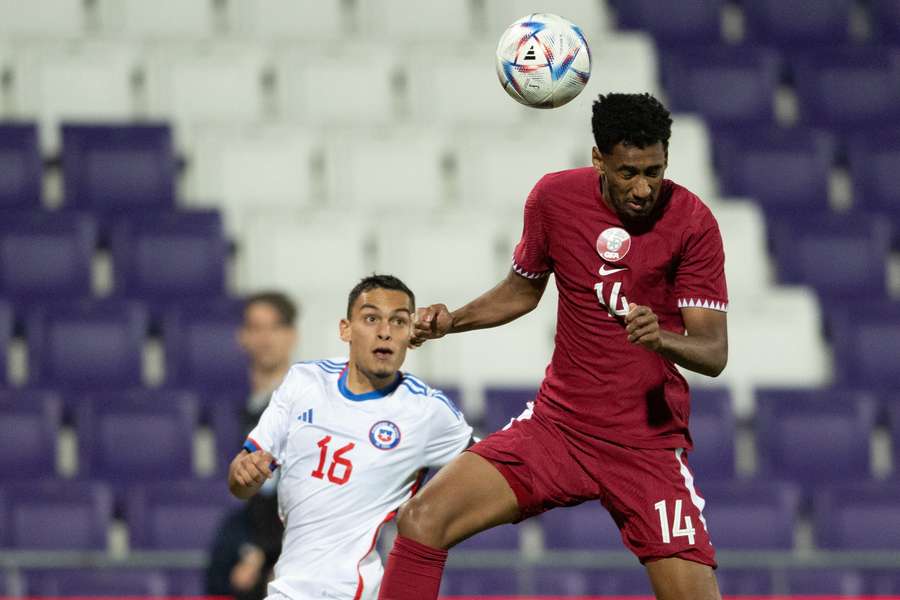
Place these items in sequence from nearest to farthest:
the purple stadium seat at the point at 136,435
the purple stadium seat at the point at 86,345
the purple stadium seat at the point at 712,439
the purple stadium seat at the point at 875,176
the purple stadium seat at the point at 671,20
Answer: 1. the purple stadium seat at the point at 136,435
2. the purple stadium seat at the point at 712,439
3. the purple stadium seat at the point at 86,345
4. the purple stadium seat at the point at 875,176
5. the purple stadium seat at the point at 671,20

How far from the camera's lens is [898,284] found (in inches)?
383

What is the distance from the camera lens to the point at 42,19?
10.0m

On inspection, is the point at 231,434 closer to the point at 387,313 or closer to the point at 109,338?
the point at 109,338

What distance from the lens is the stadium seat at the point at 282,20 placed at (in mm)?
10125

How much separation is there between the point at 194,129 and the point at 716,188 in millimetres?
3170

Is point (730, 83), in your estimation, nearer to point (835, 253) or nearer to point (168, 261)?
point (835, 253)

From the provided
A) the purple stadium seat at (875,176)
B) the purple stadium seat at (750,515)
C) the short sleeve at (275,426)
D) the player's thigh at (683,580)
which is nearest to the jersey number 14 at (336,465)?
the short sleeve at (275,426)

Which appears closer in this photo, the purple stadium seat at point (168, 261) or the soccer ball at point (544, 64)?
the soccer ball at point (544, 64)

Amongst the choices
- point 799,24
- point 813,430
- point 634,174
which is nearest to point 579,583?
point 813,430

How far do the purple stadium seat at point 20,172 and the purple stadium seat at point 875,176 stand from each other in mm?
4896

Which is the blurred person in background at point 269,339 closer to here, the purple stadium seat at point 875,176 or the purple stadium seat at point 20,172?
the purple stadium seat at point 20,172

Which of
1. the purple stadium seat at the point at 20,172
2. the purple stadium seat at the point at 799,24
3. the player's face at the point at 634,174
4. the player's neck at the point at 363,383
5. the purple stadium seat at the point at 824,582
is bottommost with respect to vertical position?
the purple stadium seat at the point at 824,582

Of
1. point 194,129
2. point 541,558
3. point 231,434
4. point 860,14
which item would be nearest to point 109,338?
point 231,434

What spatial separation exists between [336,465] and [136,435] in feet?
11.4
